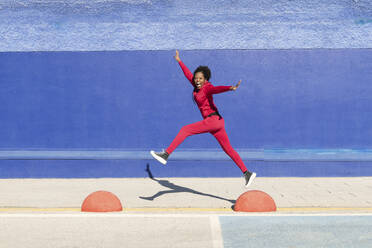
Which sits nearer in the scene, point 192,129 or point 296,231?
point 296,231

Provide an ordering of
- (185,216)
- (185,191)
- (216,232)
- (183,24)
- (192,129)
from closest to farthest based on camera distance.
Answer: (216,232)
(185,216)
(192,129)
(185,191)
(183,24)

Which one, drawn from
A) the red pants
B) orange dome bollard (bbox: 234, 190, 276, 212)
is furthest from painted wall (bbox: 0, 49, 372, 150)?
orange dome bollard (bbox: 234, 190, 276, 212)

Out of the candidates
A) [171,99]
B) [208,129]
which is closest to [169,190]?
[208,129]

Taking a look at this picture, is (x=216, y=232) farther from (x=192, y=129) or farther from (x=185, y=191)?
(x=185, y=191)

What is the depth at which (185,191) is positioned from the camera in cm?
1110

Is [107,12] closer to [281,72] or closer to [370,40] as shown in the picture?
[281,72]

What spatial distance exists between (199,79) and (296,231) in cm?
300

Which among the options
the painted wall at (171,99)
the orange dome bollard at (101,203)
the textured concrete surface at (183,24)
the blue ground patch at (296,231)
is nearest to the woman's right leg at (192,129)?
the orange dome bollard at (101,203)

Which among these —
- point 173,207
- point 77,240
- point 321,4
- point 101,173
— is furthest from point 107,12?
point 77,240

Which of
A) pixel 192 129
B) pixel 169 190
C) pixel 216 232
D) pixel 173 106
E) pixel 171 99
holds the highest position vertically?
pixel 171 99

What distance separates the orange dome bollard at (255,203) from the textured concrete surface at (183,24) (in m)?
5.08

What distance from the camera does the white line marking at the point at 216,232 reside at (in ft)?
21.3

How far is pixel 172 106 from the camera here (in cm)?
1317

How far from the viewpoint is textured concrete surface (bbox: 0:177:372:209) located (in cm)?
966
